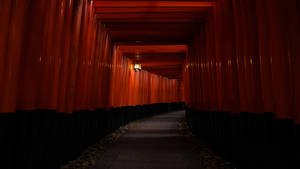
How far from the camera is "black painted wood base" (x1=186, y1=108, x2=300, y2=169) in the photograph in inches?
110

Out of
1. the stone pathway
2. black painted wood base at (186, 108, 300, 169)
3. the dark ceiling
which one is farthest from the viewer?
the dark ceiling

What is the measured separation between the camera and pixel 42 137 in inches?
140

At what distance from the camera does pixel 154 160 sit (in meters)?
5.17

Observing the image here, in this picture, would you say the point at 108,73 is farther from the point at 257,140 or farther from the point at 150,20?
the point at 257,140

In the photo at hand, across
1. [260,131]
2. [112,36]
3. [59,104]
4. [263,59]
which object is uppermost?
[112,36]

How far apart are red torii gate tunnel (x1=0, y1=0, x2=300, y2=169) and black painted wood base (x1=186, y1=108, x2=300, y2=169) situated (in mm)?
15

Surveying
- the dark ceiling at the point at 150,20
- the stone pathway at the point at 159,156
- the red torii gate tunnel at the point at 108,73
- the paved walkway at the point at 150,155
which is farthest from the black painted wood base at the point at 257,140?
the dark ceiling at the point at 150,20

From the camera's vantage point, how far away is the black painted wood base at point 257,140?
279 cm

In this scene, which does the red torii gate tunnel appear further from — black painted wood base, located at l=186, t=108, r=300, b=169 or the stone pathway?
the stone pathway

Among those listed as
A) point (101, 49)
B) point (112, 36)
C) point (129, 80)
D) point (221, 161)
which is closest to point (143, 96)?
point (129, 80)

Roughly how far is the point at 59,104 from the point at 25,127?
4.21ft

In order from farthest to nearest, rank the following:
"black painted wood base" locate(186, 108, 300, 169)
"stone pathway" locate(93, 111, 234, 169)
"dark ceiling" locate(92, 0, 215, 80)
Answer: "dark ceiling" locate(92, 0, 215, 80), "stone pathway" locate(93, 111, 234, 169), "black painted wood base" locate(186, 108, 300, 169)

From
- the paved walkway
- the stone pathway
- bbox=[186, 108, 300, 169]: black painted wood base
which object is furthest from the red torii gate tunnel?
the paved walkway

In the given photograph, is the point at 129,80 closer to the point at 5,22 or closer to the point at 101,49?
the point at 101,49
